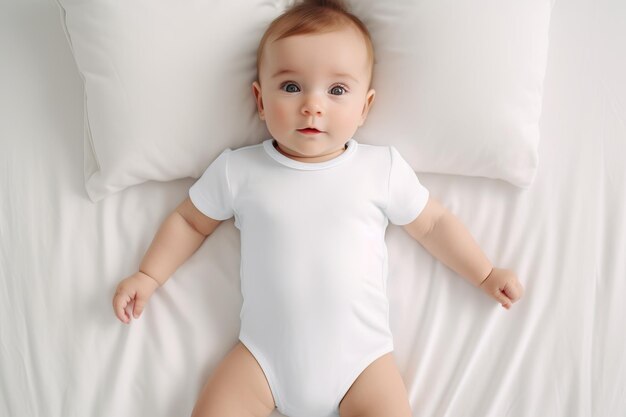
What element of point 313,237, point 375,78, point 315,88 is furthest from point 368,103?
point 313,237

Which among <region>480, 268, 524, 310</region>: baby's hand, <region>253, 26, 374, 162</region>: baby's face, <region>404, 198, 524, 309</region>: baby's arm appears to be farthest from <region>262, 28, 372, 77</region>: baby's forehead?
<region>480, 268, 524, 310</region>: baby's hand

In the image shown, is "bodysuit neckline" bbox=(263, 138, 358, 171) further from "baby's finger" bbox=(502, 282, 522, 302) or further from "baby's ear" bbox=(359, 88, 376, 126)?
"baby's finger" bbox=(502, 282, 522, 302)

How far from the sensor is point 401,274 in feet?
3.98

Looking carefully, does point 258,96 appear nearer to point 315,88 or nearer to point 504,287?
point 315,88

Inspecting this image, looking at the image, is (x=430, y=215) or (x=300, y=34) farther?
(x=430, y=215)

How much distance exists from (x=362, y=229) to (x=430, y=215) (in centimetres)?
16

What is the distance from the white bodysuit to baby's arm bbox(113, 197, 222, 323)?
44mm

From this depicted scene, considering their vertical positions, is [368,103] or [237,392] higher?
[368,103]

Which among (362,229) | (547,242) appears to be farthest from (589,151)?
(362,229)

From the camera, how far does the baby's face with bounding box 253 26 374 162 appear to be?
1080mm

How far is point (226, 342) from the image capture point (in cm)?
118

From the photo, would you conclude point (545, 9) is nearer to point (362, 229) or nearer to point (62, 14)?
point (362, 229)

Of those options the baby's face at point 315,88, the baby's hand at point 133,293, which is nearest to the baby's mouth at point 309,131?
the baby's face at point 315,88

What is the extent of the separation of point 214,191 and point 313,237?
0.24 meters
